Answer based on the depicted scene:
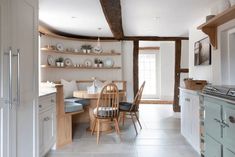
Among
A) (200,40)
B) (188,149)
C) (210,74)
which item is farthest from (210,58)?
(188,149)

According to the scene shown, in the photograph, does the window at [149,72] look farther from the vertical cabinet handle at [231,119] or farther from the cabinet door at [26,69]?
the vertical cabinet handle at [231,119]

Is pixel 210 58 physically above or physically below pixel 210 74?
above

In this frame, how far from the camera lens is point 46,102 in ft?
9.84

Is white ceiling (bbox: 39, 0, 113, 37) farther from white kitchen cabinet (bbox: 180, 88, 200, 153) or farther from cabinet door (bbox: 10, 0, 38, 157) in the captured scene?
white kitchen cabinet (bbox: 180, 88, 200, 153)

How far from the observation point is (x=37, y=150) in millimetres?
2533

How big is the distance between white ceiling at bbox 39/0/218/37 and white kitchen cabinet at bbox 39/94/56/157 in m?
1.42

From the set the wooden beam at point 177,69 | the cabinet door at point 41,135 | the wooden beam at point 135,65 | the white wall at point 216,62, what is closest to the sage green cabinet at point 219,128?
the white wall at point 216,62

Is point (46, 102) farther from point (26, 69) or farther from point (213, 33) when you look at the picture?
point (213, 33)

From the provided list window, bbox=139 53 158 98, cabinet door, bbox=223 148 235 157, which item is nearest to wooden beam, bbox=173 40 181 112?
window, bbox=139 53 158 98

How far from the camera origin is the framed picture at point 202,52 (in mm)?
3773

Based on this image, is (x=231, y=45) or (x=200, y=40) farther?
(x=200, y=40)

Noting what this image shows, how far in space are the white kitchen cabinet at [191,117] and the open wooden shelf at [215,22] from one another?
2.61 ft

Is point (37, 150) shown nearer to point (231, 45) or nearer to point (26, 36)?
point (26, 36)

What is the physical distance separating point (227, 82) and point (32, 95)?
94.7 inches
